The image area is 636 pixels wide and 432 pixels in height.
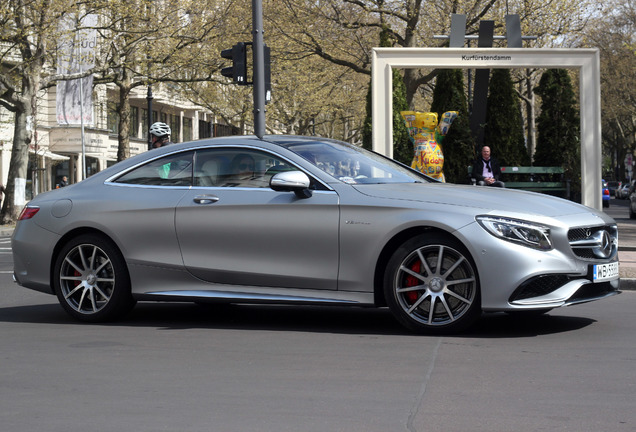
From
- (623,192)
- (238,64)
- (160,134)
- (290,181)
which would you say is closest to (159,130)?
(160,134)

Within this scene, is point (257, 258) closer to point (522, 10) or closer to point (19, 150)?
point (522, 10)

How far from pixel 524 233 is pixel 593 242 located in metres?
0.64

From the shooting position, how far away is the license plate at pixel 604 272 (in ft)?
23.8

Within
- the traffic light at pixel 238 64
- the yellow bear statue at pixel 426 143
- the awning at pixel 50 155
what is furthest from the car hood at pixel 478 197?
the awning at pixel 50 155

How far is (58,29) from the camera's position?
3231cm

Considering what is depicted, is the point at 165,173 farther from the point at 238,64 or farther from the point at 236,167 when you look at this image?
the point at 238,64

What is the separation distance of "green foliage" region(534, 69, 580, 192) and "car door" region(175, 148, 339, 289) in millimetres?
18551

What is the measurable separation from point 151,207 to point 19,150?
88.9 ft

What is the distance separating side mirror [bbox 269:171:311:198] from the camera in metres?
7.53

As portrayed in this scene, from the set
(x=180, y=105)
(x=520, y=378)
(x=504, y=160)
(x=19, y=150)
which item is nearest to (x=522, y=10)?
(x=504, y=160)

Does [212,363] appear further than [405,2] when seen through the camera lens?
No

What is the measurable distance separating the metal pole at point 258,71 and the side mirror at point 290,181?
9506mm

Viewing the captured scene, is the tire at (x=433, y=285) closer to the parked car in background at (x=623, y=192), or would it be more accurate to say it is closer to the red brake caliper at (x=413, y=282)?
the red brake caliper at (x=413, y=282)

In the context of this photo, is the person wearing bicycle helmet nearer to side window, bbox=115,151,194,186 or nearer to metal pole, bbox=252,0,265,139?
side window, bbox=115,151,194,186
